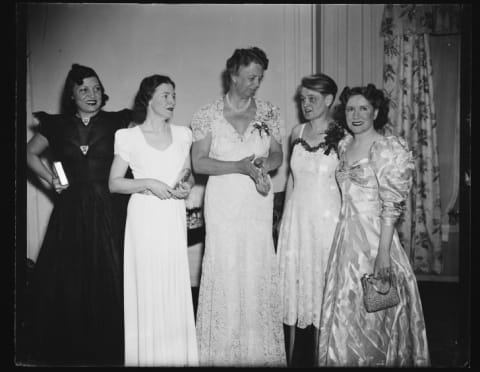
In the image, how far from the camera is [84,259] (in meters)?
3.08

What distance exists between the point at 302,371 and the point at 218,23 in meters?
2.11

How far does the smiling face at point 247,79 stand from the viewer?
9.90 ft

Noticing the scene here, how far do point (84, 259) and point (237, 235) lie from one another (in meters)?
0.92

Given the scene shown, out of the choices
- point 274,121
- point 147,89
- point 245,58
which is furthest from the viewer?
point 274,121

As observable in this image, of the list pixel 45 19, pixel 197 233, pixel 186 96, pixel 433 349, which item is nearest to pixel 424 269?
pixel 433 349

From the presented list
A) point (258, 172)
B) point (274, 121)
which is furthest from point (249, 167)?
point (274, 121)

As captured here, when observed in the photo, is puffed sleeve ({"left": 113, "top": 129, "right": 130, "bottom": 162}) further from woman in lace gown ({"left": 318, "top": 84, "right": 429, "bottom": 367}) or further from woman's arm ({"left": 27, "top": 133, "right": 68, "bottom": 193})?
woman in lace gown ({"left": 318, "top": 84, "right": 429, "bottom": 367})

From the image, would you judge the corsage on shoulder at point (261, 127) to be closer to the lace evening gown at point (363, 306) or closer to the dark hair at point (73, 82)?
the lace evening gown at point (363, 306)

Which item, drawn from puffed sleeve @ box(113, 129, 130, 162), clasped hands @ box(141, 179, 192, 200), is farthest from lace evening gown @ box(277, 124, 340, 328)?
puffed sleeve @ box(113, 129, 130, 162)

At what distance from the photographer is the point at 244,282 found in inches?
119

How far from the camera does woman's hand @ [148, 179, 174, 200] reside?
9.42ft

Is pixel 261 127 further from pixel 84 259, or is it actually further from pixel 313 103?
pixel 84 259

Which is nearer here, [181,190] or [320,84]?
[181,190]

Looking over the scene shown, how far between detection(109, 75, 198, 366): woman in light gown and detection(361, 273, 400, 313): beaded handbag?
0.96 metres
